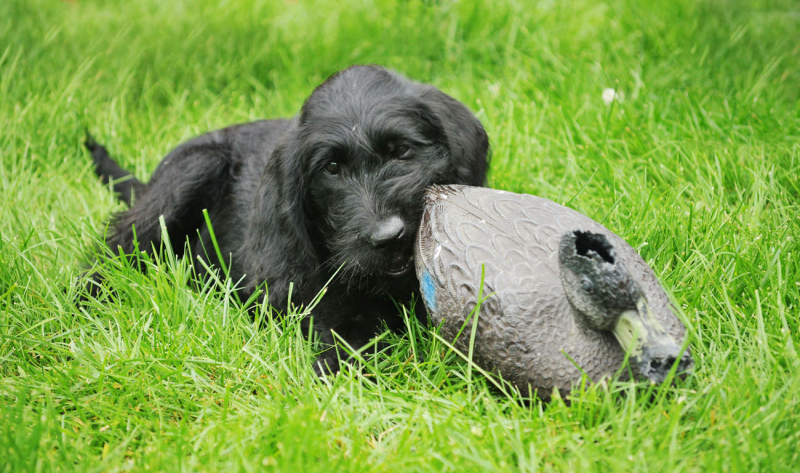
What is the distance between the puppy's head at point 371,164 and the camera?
2.32m

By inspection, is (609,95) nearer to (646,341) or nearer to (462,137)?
(462,137)

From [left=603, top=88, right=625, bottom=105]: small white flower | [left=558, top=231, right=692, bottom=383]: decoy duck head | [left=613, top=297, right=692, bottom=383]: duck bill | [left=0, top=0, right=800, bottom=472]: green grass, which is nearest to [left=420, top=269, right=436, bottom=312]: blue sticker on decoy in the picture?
[left=0, top=0, right=800, bottom=472]: green grass

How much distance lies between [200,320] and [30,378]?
21.9 inches

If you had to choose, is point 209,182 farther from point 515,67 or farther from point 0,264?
point 515,67

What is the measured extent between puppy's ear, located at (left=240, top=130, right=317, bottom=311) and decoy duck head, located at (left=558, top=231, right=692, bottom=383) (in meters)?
1.18

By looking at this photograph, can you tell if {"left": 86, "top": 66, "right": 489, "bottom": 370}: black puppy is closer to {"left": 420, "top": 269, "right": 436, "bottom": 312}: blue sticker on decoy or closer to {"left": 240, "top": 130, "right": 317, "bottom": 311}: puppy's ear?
{"left": 240, "top": 130, "right": 317, "bottom": 311}: puppy's ear

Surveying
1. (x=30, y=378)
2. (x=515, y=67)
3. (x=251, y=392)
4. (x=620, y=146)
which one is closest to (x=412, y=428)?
(x=251, y=392)

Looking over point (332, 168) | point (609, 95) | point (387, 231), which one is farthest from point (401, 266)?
point (609, 95)

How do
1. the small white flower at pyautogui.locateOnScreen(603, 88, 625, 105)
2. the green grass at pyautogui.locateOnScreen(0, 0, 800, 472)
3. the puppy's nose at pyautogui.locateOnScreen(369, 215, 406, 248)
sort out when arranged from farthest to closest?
the small white flower at pyautogui.locateOnScreen(603, 88, 625, 105) → the puppy's nose at pyautogui.locateOnScreen(369, 215, 406, 248) → the green grass at pyautogui.locateOnScreen(0, 0, 800, 472)

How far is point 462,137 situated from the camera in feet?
8.75

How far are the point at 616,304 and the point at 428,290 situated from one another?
Answer: 59 cm

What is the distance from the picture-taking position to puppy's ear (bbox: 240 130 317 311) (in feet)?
8.48

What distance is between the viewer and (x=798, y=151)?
2973 mm

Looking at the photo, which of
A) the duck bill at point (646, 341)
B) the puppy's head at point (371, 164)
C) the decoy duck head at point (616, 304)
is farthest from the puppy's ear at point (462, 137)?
the duck bill at point (646, 341)
